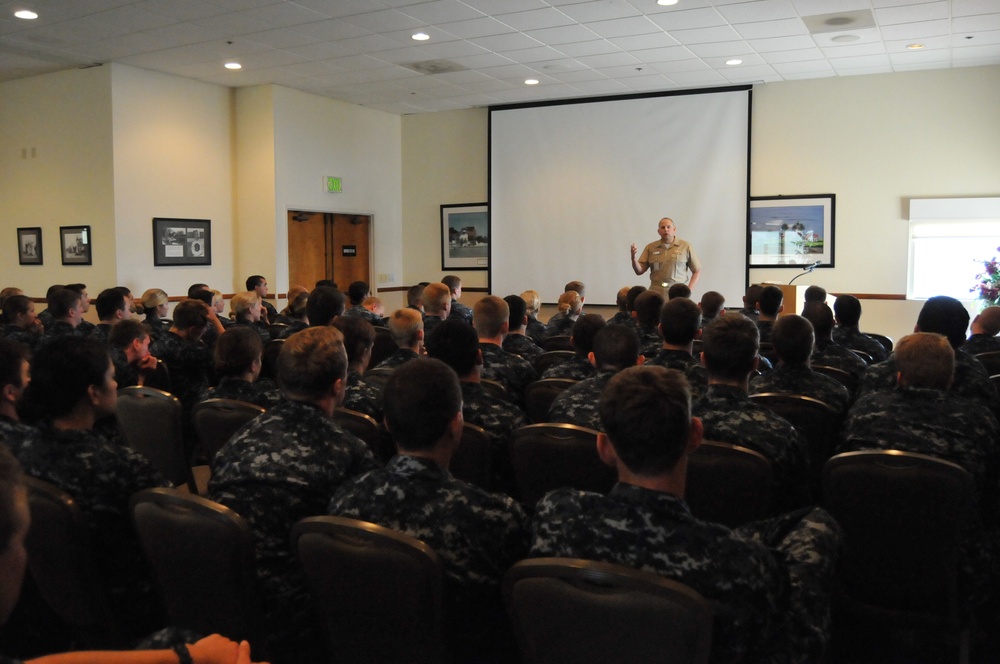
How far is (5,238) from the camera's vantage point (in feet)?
35.1

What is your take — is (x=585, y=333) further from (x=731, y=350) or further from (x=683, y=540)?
(x=683, y=540)

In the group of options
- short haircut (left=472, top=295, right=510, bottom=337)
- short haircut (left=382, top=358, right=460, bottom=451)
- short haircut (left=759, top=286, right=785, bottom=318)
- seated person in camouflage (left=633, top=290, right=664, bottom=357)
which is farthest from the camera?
short haircut (left=759, top=286, right=785, bottom=318)

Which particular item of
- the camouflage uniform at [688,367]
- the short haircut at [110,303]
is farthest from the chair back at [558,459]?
the short haircut at [110,303]

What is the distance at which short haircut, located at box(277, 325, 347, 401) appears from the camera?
2572 mm

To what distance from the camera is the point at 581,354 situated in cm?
432

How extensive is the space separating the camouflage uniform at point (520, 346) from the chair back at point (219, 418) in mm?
2312

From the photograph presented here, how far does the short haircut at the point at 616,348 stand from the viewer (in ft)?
11.4

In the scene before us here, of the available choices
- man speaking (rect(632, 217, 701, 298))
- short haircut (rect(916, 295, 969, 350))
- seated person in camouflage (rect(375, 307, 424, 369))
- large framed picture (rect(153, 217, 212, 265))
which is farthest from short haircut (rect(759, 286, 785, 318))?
large framed picture (rect(153, 217, 212, 265))

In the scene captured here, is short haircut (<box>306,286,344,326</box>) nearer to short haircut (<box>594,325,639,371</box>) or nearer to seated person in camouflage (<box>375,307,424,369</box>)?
seated person in camouflage (<box>375,307,424,369</box>)

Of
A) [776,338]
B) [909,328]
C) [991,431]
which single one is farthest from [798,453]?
[909,328]

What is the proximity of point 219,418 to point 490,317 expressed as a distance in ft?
5.22

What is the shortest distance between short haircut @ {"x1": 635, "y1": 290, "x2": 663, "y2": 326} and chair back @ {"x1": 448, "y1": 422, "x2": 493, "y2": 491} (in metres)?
2.51

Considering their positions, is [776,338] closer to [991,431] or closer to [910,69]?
[991,431]

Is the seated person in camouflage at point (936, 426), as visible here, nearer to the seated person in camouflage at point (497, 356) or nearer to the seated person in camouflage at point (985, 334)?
the seated person in camouflage at point (497, 356)
